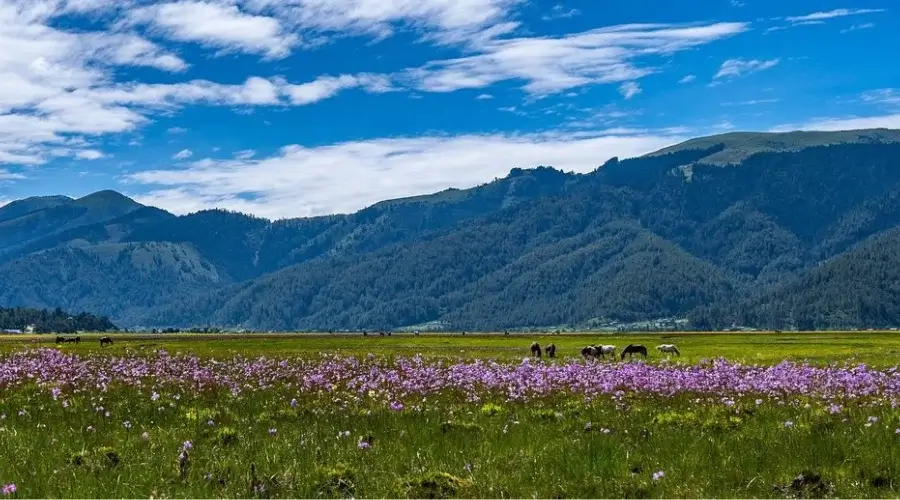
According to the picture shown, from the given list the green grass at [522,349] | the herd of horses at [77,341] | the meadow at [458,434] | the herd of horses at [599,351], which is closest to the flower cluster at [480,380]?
the meadow at [458,434]

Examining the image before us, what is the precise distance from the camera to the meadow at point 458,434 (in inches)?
423

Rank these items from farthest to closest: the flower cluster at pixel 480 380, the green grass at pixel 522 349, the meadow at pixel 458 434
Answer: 1. the green grass at pixel 522 349
2. the flower cluster at pixel 480 380
3. the meadow at pixel 458 434

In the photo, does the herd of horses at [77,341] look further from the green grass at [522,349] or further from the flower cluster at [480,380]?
the flower cluster at [480,380]

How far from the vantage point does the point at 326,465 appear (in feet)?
38.6

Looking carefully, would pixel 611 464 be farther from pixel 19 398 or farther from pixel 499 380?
pixel 19 398

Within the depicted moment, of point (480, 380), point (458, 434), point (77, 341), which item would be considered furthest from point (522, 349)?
point (77, 341)

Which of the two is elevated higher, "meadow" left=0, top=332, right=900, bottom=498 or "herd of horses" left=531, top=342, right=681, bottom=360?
"meadow" left=0, top=332, right=900, bottom=498

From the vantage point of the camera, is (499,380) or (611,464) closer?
(611,464)

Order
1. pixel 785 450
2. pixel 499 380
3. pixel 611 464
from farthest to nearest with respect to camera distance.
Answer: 1. pixel 499 380
2. pixel 785 450
3. pixel 611 464

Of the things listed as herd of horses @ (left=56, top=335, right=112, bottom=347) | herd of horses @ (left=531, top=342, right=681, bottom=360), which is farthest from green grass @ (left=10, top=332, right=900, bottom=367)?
herd of horses @ (left=56, top=335, right=112, bottom=347)

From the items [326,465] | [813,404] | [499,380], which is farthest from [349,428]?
[813,404]

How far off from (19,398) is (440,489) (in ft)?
48.6

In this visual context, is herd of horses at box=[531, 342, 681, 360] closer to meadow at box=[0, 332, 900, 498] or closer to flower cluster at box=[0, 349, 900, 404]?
flower cluster at box=[0, 349, 900, 404]

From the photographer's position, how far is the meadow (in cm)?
1073
